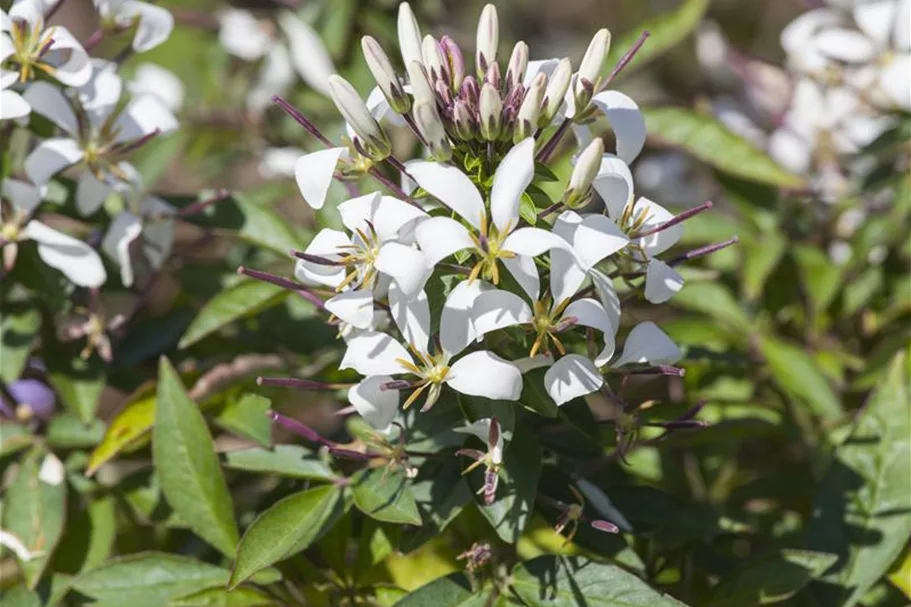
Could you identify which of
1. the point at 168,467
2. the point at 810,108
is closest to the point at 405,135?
the point at 810,108

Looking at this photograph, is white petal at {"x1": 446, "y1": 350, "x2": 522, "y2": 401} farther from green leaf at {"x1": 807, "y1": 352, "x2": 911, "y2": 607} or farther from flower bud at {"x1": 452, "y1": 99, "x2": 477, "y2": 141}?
green leaf at {"x1": 807, "y1": 352, "x2": 911, "y2": 607}

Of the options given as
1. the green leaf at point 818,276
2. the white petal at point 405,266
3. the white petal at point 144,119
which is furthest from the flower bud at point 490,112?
the green leaf at point 818,276

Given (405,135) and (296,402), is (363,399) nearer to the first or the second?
(296,402)

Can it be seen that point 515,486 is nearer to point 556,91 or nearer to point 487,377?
point 487,377

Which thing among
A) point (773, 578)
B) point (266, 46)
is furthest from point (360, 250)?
point (266, 46)

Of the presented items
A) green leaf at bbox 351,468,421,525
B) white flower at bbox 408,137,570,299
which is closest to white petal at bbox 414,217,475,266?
white flower at bbox 408,137,570,299

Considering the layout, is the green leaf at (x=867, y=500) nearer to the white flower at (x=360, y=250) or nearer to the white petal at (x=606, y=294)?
the white petal at (x=606, y=294)
